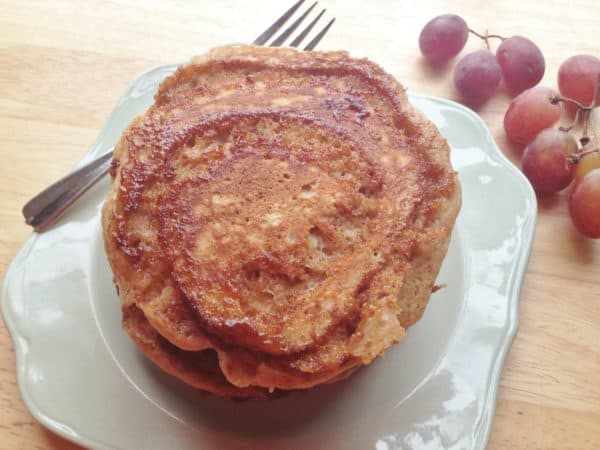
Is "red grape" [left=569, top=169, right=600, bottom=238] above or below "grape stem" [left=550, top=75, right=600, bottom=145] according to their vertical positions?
below

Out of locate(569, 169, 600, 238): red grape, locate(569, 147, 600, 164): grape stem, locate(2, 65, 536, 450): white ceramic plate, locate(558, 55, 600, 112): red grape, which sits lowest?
locate(2, 65, 536, 450): white ceramic plate

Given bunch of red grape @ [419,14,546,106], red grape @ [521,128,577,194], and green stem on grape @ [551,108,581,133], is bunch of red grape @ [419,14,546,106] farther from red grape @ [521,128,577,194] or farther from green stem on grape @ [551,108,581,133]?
red grape @ [521,128,577,194]

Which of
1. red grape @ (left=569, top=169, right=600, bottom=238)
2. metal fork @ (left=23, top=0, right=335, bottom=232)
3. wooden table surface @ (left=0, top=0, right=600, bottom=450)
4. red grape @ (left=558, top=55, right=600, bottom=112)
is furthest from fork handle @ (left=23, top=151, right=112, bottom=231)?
red grape @ (left=558, top=55, right=600, bottom=112)

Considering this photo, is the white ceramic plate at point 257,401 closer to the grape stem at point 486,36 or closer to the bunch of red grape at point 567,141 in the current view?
the bunch of red grape at point 567,141

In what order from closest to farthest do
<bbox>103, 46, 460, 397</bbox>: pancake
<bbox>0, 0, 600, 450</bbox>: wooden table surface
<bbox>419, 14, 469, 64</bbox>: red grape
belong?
<bbox>103, 46, 460, 397</bbox>: pancake, <bbox>0, 0, 600, 450</bbox>: wooden table surface, <bbox>419, 14, 469, 64</bbox>: red grape

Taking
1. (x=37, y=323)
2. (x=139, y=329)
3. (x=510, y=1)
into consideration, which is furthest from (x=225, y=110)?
(x=510, y=1)

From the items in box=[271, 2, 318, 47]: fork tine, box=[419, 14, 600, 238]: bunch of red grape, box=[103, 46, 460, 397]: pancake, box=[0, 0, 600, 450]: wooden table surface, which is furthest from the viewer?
box=[271, 2, 318, 47]: fork tine
